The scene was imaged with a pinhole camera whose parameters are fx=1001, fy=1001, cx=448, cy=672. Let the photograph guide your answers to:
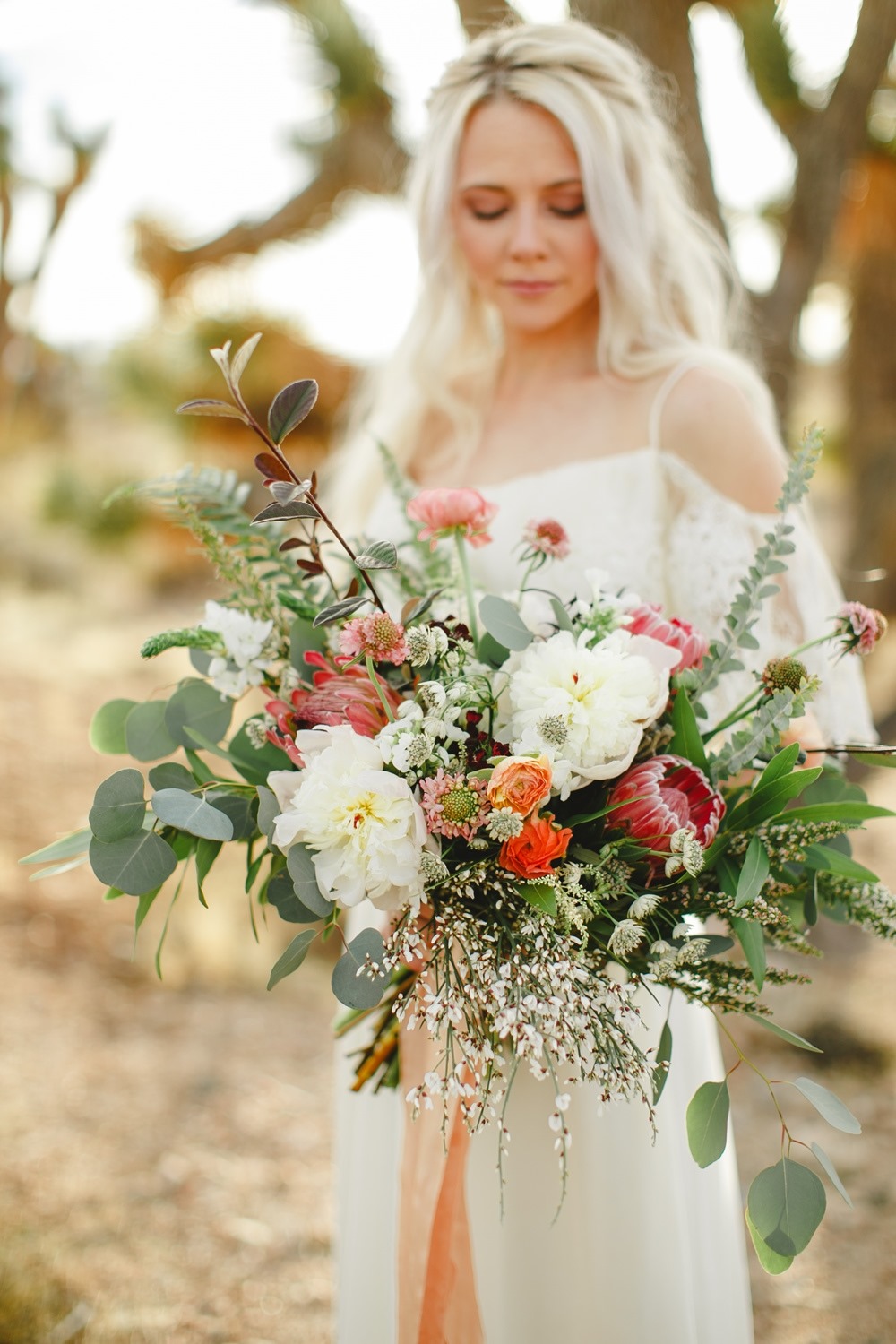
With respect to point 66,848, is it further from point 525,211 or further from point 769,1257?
point 525,211

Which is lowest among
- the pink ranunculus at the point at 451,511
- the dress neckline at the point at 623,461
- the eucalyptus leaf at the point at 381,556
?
the eucalyptus leaf at the point at 381,556

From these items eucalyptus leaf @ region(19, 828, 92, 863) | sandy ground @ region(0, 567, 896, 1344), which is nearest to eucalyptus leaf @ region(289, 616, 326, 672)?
eucalyptus leaf @ region(19, 828, 92, 863)

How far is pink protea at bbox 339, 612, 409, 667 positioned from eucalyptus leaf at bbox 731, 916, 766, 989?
1.53ft

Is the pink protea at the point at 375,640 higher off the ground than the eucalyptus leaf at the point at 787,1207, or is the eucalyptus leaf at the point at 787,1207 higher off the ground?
the pink protea at the point at 375,640

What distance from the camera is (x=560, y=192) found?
1804 millimetres

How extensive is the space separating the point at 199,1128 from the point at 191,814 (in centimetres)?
271

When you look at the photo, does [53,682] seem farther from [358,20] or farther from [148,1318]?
[148,1318]

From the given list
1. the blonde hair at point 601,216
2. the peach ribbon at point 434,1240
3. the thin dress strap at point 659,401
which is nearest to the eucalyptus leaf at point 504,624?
the peach ribbon at point 434,1240

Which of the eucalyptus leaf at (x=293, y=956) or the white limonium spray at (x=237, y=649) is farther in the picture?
the white limonium spray at (x=237, y=649)

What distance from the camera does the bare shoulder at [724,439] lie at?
1637mm

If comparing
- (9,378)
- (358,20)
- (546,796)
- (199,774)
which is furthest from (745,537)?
(9,378)

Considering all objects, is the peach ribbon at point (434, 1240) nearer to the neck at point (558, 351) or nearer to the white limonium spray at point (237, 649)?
the white limonium spray at point (237, 649)

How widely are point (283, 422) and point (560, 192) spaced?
106cm

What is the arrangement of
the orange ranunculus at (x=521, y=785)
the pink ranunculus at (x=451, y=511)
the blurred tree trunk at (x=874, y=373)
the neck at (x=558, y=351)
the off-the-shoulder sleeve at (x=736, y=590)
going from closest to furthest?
the orange ranunculus at (x=521, y=785) → the pink ranunculus at (x=451, y=511) → the off-the-shoulder sleeve at (x=736, y=590) → the neck at (x=558, y=351) → the blurred tree trunk at (x=874, y=373)
